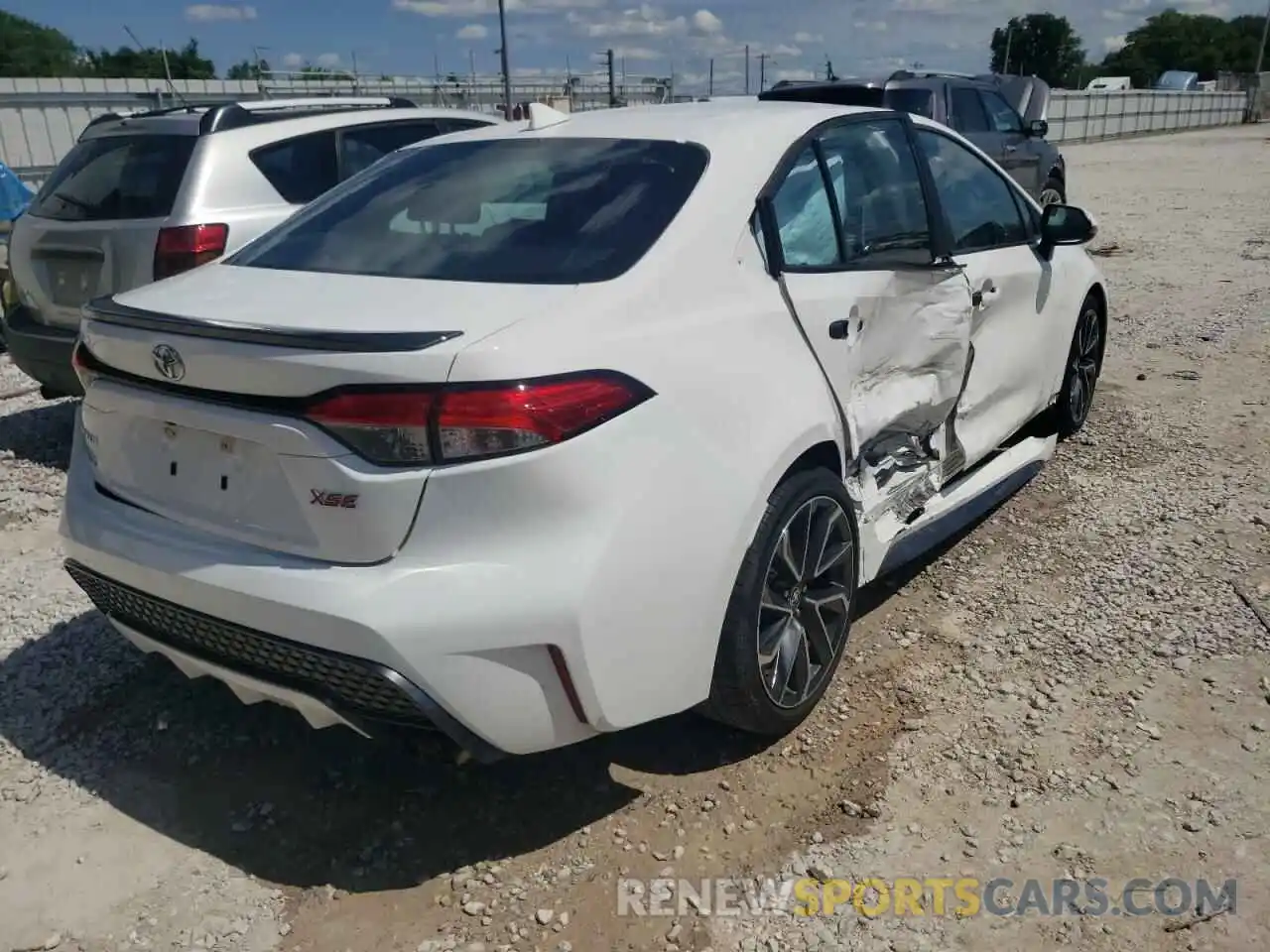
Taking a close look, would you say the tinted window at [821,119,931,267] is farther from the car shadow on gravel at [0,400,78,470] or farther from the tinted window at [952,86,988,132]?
the tinted window at [952,86,988,132]

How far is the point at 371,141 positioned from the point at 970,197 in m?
3.49

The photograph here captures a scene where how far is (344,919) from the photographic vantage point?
95.6 inches

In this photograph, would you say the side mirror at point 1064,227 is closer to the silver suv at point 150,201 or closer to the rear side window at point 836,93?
the silver suv at point 150,201

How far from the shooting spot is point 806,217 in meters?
3.12

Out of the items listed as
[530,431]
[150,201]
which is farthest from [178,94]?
[530,431]

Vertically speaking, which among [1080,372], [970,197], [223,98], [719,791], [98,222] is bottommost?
[719,791]

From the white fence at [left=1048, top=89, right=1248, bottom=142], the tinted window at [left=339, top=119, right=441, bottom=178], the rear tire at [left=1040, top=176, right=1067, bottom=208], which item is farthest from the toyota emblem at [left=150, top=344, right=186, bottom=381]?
the white fence at [left=1048, top=89, right=1248, bottom=142]

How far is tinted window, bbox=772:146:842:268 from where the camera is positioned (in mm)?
3008

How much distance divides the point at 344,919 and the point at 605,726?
Result: 2.46ft

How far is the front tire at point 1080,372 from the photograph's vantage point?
203 inches

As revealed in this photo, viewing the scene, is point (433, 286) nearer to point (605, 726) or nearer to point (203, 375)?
point (203, 375)

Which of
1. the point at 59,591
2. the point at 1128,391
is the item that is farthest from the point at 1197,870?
the point at 1128,391

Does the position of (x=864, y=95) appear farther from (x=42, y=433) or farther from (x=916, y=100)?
(x=42, y=433)

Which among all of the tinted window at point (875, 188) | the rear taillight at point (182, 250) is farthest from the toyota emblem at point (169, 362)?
the rear taillight at point (182, 250)
